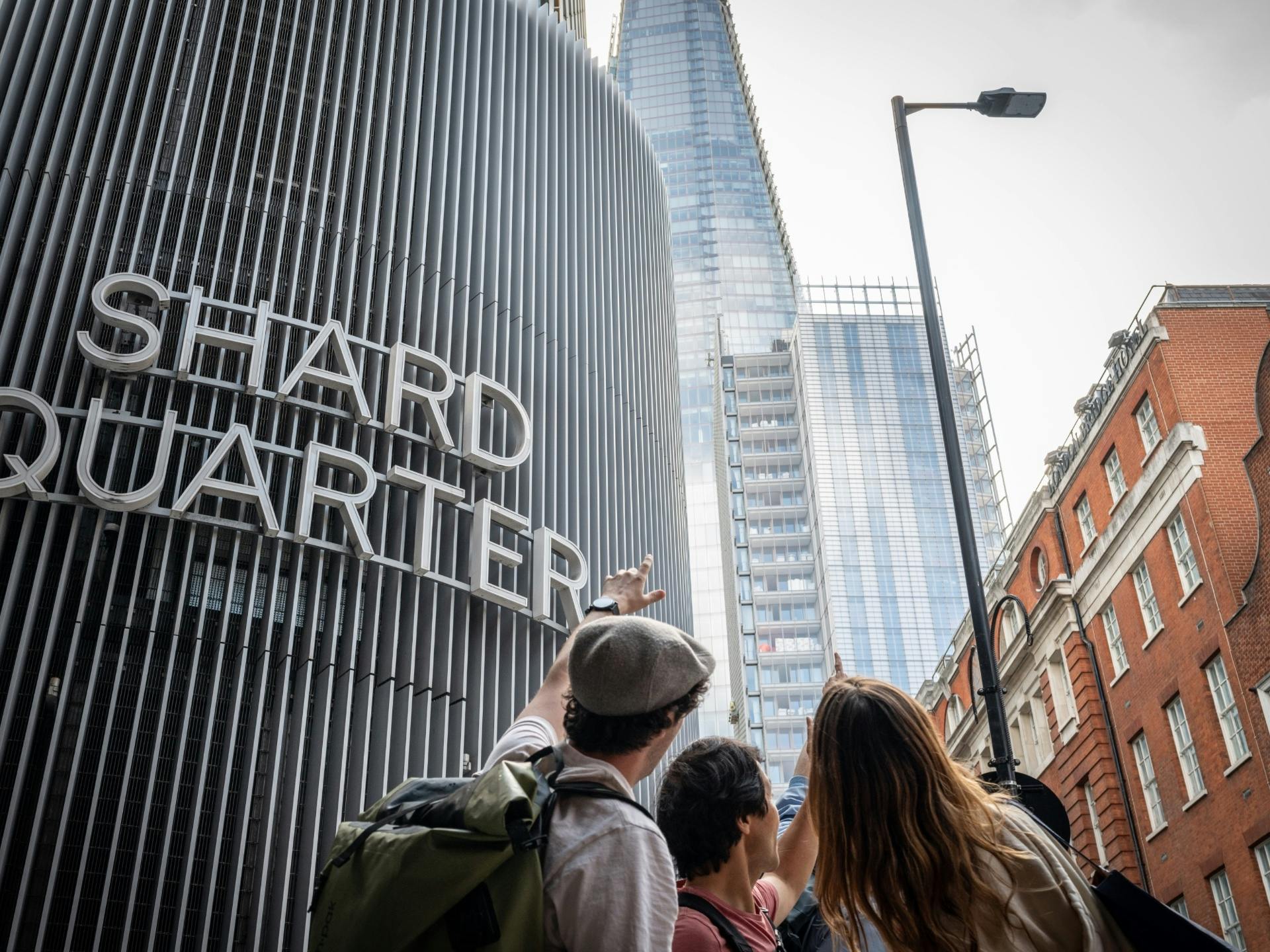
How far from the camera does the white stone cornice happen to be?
81.7 ft

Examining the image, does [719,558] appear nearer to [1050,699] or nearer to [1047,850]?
[1050,699]

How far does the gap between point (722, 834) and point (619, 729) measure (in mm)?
904

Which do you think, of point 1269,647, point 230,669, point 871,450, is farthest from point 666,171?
point 230,669

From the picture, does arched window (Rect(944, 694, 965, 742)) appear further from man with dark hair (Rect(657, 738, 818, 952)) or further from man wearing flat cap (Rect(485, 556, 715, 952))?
man wearing flat cap (Rect(485, 556, 715, 952))

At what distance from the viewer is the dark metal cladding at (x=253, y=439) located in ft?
35.9

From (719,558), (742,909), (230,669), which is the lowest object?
(742,909)

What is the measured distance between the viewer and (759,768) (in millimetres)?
4172

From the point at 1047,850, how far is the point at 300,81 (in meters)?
14.7

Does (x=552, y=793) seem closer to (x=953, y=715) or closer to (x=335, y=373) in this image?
(x=335, y=373)

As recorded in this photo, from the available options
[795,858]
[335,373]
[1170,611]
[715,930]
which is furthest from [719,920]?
[1170,611]

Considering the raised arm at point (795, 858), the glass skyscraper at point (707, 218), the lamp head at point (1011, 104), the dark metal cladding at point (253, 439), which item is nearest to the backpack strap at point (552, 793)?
the raised arm at point (795, 858)

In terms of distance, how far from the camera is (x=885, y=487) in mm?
110000

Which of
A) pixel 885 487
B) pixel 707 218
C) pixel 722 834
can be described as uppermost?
pixel 707 218

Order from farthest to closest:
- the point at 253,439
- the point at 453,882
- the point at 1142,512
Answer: the point at 1142,512, the point at 253,439, the point at 453,882
